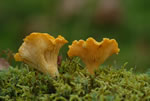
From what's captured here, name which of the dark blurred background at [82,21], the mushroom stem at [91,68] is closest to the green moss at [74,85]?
the mushroom stem at [91,68]

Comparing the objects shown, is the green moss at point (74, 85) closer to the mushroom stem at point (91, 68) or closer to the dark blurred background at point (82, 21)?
the mushroom stem at point (91, 68)

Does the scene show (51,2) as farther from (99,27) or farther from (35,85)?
(35,85)

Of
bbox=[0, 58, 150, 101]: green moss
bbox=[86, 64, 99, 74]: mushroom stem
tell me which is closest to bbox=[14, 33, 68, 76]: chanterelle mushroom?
bbox=[0, 58, 150, 101]: green moss

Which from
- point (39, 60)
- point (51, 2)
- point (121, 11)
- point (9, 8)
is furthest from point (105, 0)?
→ point (39, 60)

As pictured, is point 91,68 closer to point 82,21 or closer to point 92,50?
point 92,50

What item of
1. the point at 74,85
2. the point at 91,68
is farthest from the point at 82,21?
the point at 74,85

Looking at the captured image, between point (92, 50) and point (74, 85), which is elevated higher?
point (92, 50)

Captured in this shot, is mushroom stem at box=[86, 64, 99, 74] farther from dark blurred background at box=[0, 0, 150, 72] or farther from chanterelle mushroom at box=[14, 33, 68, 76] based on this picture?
dark blurred background at box=[0, 0, 150, 72]

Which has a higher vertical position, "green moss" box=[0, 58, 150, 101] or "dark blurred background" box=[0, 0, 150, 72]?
"dark blurred background" box=[0, 0, 150, 72]
